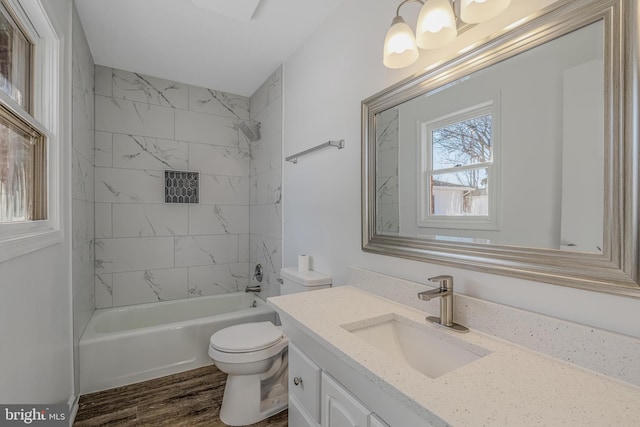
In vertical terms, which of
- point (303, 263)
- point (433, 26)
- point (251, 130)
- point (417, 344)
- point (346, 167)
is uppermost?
point (251, 130)

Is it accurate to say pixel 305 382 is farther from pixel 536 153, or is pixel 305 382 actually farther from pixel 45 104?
pixel 45 104

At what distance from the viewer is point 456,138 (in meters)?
1.18

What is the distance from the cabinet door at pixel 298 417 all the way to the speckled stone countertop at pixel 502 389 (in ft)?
1.33

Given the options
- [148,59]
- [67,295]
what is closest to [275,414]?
[67,295]

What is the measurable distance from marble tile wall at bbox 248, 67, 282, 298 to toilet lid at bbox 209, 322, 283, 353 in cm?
73

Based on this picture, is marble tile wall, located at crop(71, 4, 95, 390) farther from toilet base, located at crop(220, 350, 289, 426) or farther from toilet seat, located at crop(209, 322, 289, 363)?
toilet base, located at crop(220, 350, 289, 426)

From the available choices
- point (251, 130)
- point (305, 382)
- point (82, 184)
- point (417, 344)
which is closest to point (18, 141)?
point (82, 184)

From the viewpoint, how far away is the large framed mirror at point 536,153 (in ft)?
2.50

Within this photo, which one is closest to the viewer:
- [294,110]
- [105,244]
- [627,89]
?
[627,89]

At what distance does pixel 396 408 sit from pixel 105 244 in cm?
283

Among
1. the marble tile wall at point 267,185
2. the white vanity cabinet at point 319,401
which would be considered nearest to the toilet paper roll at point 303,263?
the marble tile wall at point 267,185

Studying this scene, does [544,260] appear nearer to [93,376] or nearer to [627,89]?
[627,89]

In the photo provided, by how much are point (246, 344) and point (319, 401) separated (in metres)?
0.79

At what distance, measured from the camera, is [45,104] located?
57.7 inches
